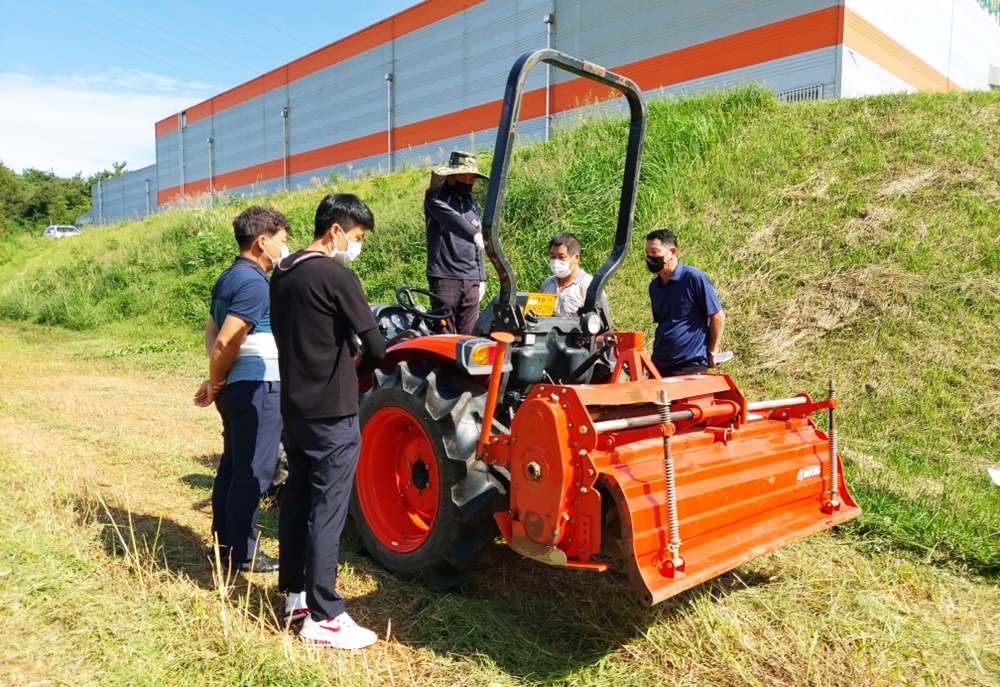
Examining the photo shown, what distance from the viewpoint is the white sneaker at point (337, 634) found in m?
2.79

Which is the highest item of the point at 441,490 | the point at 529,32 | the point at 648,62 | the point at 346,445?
the point at 529,32

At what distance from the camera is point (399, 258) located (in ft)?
36.6

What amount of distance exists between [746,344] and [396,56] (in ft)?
71.9

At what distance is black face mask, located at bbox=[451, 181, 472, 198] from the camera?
16.7 ft

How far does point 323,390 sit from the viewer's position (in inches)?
112

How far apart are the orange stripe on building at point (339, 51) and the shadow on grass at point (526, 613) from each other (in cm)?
2153

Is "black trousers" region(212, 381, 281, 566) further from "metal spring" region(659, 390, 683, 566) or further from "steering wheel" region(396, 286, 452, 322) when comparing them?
"metal spring" region(659, 390, 683, 566)

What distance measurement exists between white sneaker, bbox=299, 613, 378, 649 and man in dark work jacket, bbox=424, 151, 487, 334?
2620mm

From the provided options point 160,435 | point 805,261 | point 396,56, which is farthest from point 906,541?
point 396,56

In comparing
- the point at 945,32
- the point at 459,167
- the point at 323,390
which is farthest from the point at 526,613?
the point at 945,32

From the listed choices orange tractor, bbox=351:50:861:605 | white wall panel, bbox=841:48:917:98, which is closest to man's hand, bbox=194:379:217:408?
orange tractor, bbox=351:50:861:605

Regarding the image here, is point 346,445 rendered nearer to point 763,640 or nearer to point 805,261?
point 763,640

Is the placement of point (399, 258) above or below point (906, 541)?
above

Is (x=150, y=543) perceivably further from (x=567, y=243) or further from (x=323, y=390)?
(x=567, y=243)
